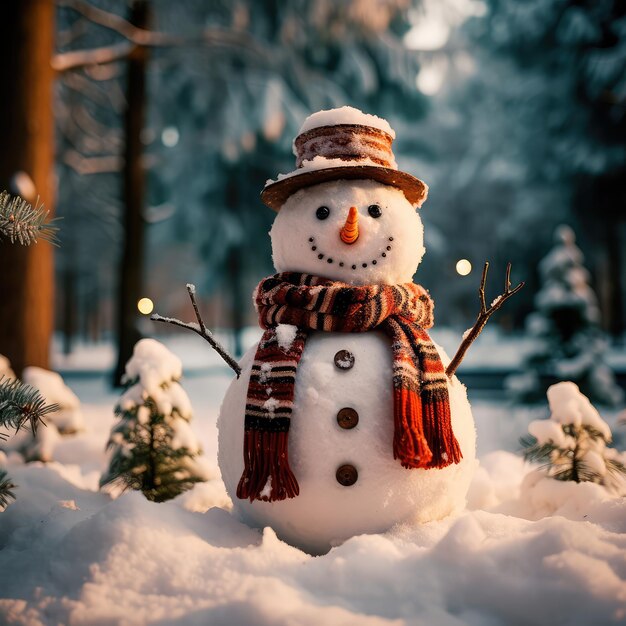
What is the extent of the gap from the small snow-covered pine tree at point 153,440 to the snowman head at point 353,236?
1401 millimetres

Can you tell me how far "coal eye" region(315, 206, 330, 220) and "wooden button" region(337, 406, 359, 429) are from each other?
3.08 ft

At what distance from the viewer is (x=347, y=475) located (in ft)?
8.08

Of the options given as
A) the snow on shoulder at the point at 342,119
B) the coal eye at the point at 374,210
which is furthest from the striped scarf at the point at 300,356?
the snow on shoulder at the point at 342,119

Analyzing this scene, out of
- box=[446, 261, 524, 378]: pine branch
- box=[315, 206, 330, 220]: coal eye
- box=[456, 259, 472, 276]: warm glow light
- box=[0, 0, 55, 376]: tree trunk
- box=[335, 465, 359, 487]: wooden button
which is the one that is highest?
box=[0, 0, 55, 376]: tree trunk

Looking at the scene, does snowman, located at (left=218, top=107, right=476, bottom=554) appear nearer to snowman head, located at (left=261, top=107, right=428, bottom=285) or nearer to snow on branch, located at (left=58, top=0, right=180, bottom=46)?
snowman head, located at (left=261, top=107, right=428, bottom=285)

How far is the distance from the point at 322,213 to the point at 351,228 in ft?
0.65

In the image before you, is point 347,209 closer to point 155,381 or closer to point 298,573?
point 298,573

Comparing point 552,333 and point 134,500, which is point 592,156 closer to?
point 552,333

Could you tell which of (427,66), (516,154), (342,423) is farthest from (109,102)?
(342,423)

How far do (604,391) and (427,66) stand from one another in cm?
713

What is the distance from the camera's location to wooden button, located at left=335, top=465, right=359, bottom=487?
2.46 meters

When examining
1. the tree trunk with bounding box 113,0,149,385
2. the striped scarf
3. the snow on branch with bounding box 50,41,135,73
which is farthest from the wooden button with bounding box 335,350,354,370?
the tree trunk with bounding box 113,0,149,385

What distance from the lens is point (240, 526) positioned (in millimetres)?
2764

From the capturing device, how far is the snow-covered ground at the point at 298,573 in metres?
1.96
